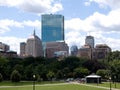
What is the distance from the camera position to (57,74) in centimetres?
14125

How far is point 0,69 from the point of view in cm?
13275

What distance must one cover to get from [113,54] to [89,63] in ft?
61.5

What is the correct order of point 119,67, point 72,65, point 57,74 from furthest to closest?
point 72,65 → point 57,74 → point 119,67

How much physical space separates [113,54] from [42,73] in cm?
2809

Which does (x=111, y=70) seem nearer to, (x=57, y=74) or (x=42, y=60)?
(x=57, y=74)

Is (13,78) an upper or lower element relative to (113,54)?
lower

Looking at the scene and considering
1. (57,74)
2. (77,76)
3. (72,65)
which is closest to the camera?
(57,74)

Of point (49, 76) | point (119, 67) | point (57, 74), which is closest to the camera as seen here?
point (119, 67)

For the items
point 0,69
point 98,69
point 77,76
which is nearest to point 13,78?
point 0,69

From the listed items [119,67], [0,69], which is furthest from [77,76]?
→ [119,67]

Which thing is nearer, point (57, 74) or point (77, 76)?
point (57, 74)

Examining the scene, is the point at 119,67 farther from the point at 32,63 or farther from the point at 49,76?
the point at 32,63

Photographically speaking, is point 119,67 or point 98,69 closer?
point 119,67

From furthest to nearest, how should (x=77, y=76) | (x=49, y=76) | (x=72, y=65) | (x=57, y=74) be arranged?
(x=72, y=65)
(x=77, y=76)
(x=57, y=74)
(x=49, y=76)
